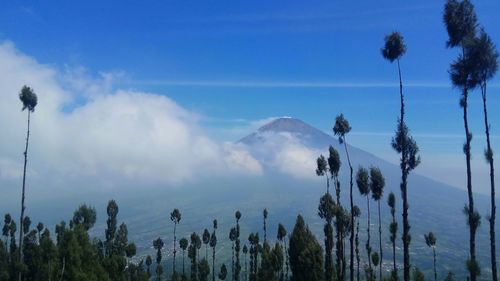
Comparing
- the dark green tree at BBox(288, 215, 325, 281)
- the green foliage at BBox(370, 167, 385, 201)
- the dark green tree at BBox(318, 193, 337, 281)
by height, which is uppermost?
the green foliage at BBox(370, 167, 385, 201)

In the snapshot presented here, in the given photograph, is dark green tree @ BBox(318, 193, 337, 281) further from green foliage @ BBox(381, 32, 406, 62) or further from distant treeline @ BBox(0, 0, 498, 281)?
green foliage @ BBox(381, 32, 406, 62)

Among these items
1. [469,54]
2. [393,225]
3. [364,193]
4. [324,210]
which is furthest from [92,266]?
[469,54]

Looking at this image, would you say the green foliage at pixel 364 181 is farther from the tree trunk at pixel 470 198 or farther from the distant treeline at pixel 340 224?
the tree trunk at pixel 470 198

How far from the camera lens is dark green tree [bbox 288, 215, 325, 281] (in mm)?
49062

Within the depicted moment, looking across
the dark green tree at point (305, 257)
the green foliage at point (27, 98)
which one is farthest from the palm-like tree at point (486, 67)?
the green foliage at point (27, 98)

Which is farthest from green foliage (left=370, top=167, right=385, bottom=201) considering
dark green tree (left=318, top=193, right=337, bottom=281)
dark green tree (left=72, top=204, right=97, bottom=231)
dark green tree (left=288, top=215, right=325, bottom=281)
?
dark green tree (left=72, top=204, right=97, bottom=231)

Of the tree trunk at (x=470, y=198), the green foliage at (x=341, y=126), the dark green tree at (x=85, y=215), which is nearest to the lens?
the tree trunk at (x=470, y=198)

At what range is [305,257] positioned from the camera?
162 ft

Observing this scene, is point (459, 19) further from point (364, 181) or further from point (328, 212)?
point (328, 212)

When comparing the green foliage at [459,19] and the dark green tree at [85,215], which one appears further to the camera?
the dark green tree at [85,215]

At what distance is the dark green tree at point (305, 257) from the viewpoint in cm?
4906

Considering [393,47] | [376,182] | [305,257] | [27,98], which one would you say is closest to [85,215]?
[27,98]

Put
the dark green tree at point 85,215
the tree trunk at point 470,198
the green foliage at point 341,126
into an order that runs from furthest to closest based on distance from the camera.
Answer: the dark green tree at point 85,215 < the green foliage at point 341,126 < the tree trunk at point 470,198

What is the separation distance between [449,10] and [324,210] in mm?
26192
